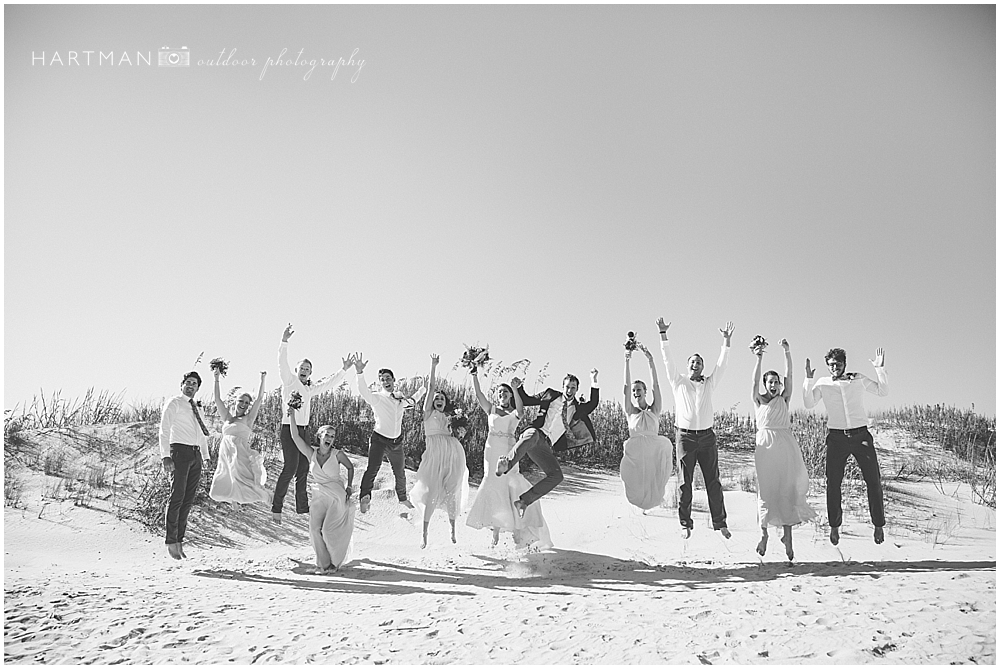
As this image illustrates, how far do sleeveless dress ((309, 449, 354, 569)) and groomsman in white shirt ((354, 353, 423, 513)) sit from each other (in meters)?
0.71

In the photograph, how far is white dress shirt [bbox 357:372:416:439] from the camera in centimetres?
861

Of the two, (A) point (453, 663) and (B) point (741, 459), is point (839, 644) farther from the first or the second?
(B) point (741, 459)

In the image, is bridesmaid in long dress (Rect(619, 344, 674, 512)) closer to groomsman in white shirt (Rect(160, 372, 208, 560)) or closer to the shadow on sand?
the shadow on sand

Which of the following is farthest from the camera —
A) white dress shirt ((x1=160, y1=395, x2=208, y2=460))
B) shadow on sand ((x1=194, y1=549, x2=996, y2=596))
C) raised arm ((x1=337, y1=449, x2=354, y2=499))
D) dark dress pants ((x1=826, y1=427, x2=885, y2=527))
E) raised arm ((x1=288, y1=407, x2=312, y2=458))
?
white dress shirt ((x1=160, y1=395, x2=208, y2=460))

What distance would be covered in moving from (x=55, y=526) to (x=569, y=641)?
712cm

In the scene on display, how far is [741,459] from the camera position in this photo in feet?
43.8

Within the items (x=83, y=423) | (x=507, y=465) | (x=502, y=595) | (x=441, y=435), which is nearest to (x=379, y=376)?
(x=441, y=435)

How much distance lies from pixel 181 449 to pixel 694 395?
5741mm

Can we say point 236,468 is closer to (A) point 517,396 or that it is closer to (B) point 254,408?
(B) point 254,408

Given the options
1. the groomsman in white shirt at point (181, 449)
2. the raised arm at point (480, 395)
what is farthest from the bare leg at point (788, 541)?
the groomsman in white shirt at point (181, 449)

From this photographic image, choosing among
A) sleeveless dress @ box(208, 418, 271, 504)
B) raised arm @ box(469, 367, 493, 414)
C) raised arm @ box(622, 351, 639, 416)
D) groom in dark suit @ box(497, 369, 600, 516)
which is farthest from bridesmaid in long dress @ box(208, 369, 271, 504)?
raised arm @ box(622, 351, 639, 416)

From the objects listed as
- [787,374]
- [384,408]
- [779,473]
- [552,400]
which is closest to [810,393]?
[787,374]

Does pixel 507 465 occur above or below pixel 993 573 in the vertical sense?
above

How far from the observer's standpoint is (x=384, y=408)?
8625mm
